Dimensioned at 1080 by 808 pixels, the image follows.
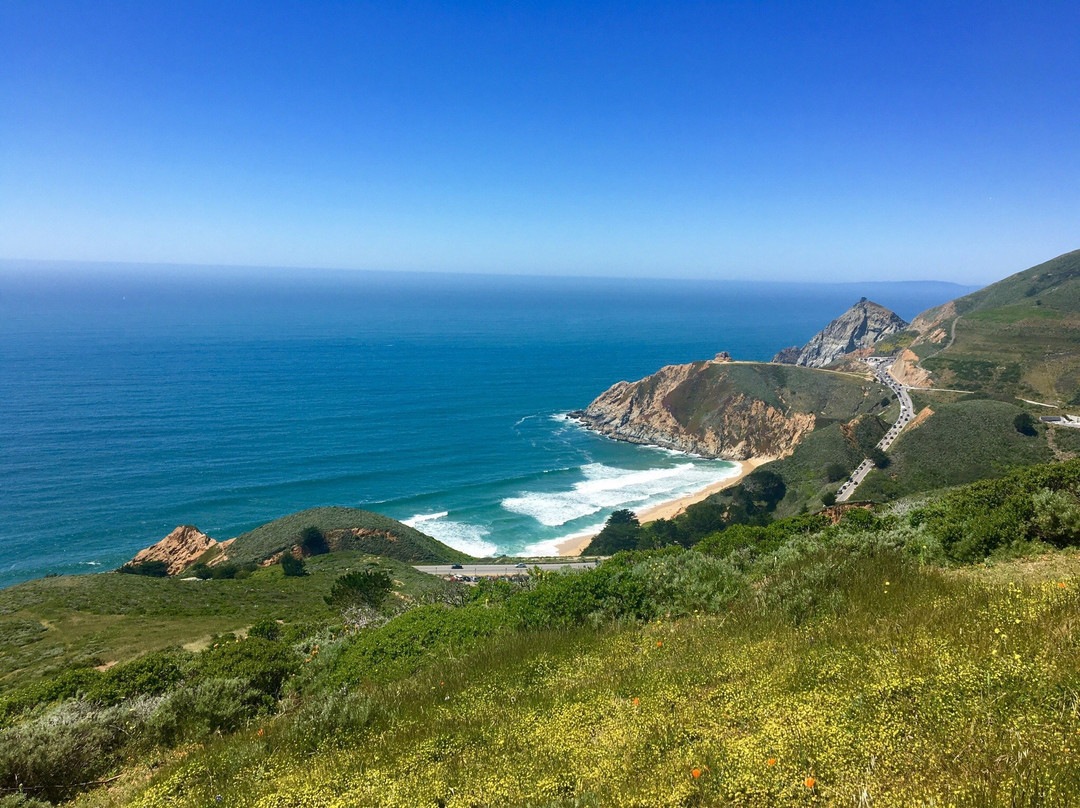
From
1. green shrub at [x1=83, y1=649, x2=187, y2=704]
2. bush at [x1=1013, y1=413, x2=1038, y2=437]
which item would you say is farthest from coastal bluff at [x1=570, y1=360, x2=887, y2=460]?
green shrub at [x1=83, y1=649, x2=187, y2=704]

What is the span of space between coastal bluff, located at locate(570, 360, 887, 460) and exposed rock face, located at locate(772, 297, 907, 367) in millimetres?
65461

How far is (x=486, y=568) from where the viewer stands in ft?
163

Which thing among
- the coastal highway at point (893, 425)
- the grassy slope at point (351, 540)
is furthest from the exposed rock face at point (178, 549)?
the coastal highway at point (893, 425)

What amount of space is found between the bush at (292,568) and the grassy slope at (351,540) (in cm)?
569

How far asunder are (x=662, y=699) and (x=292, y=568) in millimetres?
44895

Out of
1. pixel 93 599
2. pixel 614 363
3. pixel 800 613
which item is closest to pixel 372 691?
pixel 800 613

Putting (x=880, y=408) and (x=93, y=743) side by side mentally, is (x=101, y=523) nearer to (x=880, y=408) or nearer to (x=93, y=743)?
(x=93, y=743)

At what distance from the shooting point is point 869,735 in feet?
16.9

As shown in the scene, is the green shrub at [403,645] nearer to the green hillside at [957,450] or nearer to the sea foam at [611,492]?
the green hillside at [957,450]

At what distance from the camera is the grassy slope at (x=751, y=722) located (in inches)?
185

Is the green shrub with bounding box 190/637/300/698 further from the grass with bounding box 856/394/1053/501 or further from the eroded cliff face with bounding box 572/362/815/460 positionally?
the eroded cliff face with bounding box 572/362/815/460

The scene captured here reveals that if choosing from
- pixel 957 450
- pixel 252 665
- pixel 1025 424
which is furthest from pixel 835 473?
pixel 252 665

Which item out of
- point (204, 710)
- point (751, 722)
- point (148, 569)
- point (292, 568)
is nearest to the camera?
point (751, 722)

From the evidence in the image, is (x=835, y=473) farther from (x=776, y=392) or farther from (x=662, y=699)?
(x=662, y=699)
